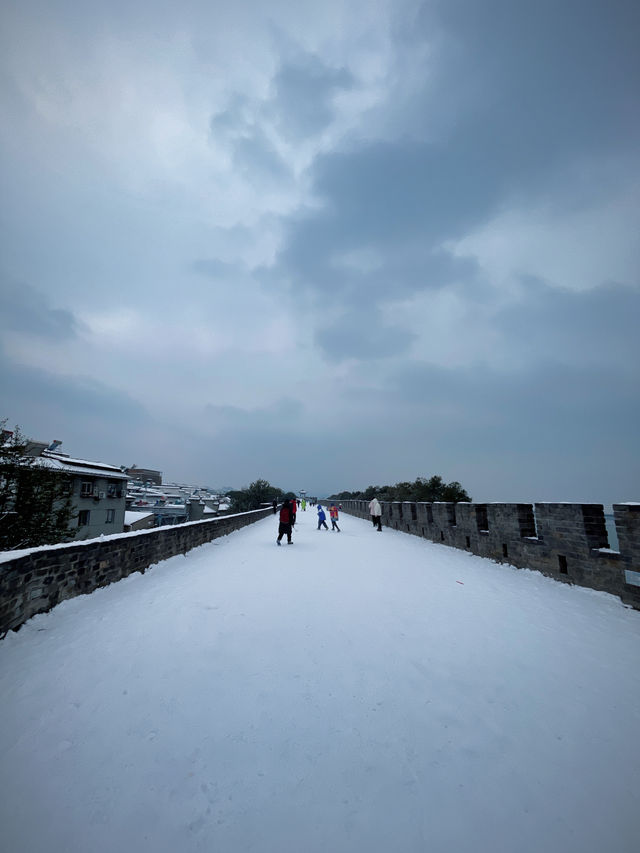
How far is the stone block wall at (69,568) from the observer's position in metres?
3.95

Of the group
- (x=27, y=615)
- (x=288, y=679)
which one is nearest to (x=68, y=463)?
(x=27, y=615)

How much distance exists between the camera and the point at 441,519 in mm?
11344

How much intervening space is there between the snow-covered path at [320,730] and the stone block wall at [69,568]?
0.98 ft

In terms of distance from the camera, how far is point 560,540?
6.32 meters

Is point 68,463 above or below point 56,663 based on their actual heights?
above

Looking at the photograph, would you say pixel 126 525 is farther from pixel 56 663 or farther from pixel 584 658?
pixel 584 658

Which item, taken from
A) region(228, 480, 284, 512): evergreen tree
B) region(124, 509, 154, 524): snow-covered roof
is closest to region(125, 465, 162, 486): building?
region(228, 480, 284, 512): evergreen tree

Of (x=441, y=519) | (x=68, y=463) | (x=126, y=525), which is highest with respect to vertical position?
(x=68, y=463)

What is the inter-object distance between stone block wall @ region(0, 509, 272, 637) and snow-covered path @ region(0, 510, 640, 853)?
11.8 inches

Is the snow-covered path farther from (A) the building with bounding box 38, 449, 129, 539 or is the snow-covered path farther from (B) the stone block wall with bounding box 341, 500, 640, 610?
(A) the building with bounding box 38, 449, 129, 539

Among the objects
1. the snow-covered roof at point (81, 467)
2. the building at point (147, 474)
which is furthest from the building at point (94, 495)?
the building at point (147, 474)

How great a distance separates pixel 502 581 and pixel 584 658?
3.14 metres

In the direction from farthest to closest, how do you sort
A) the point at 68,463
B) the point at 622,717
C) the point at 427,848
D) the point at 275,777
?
the point at 68,463
the point at 622,717
the point at 275,777
the point at 427,848

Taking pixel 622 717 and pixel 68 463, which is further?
pixel 68 463
